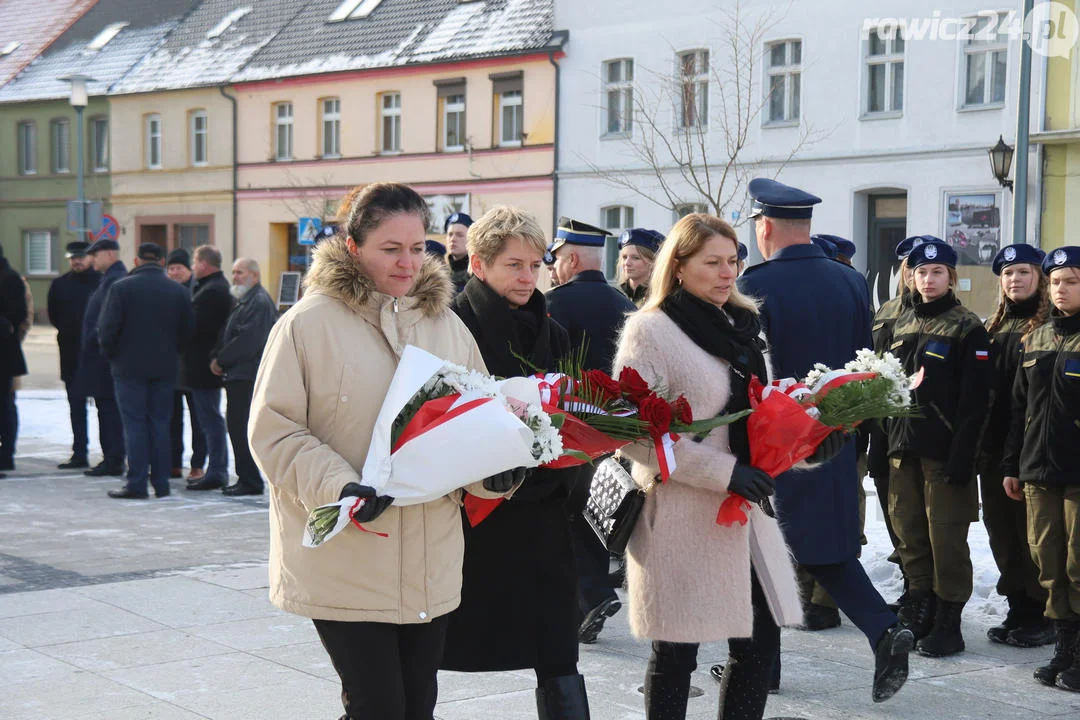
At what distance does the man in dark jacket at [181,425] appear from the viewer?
13016 mm

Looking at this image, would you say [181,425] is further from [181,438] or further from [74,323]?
[74,323]

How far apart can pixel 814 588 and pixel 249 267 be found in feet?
21.1

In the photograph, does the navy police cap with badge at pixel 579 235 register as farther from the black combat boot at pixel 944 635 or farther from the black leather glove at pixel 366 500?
the black leather glove at pixel 366 500

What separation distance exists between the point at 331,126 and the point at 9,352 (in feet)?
81.9

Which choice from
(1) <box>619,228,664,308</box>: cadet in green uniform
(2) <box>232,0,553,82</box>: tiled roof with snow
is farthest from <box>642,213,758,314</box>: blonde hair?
(2) <box>232,0,553,82</box>: tiled roof with snow

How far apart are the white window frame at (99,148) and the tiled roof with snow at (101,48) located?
1.04 metres

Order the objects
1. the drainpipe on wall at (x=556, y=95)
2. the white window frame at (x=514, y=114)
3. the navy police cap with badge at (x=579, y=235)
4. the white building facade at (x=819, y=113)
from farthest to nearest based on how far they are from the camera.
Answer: the white window frame at (x=514, y=114)
the drainpipe on wall at (x=556, y=95)
the white building facade at (x=819, y=113)
the navy police cap with badge at (x=579, y=235)

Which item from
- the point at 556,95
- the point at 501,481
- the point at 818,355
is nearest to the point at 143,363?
the point at 818,355

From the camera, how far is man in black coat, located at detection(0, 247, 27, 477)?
13.3 meters

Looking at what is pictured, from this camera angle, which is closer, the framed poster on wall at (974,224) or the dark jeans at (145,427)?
the dark jeans at (145,427)

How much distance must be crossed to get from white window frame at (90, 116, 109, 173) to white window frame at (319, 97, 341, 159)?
8.95 m

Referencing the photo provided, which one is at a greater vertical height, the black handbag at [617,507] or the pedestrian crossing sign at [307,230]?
the pedestrian crossing sign at [307,230]

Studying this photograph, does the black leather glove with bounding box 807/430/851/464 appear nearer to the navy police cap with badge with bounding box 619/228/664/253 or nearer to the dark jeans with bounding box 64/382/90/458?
the navy police cap with badge with bounding box 619/228/664/253

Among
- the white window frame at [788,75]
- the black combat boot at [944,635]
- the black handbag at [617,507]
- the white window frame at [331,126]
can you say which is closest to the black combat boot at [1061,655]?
the black combat boot at [944,635]
